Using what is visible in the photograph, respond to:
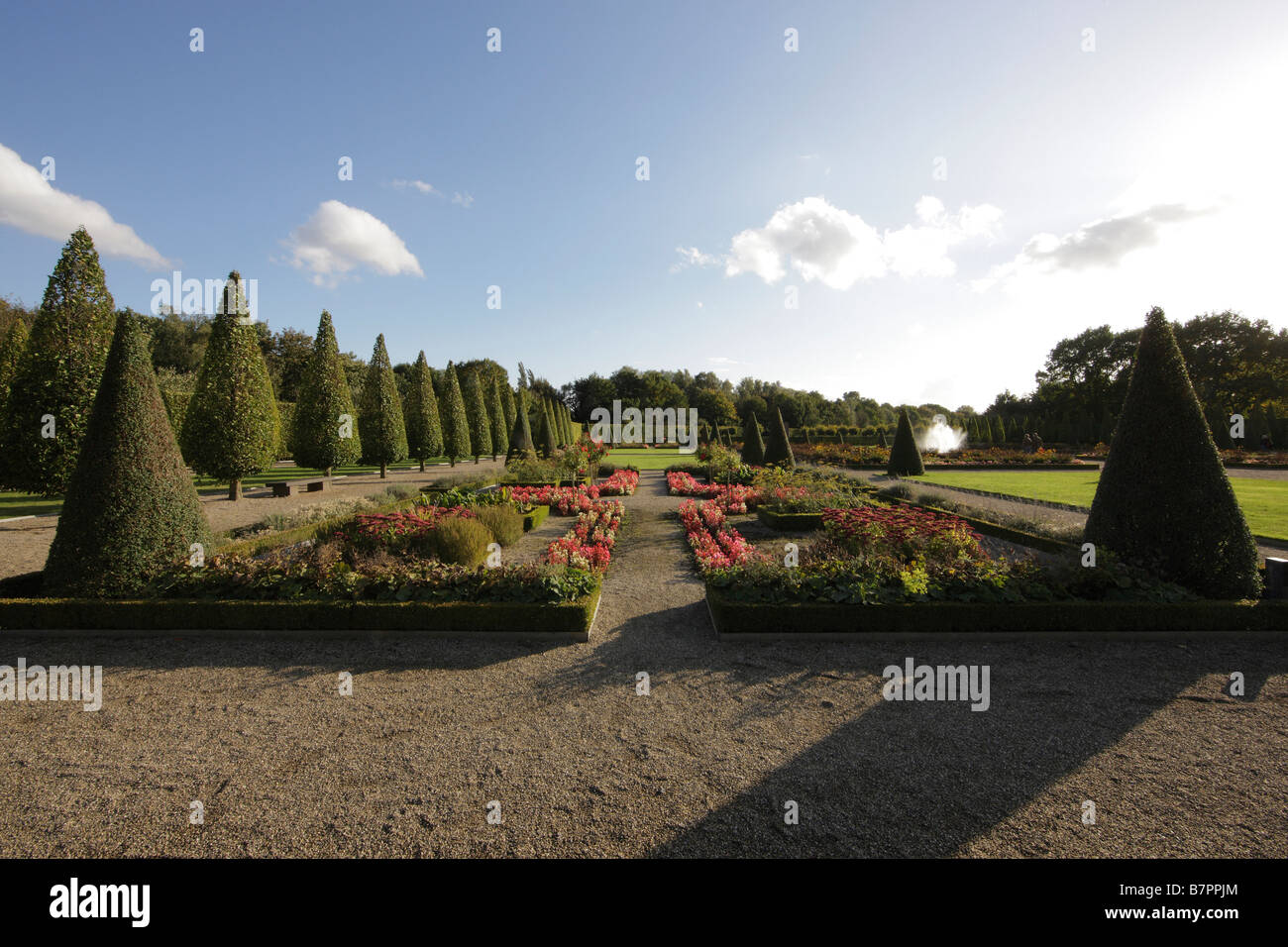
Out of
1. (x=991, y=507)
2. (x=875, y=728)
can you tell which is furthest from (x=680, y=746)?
(x=991, y=507)

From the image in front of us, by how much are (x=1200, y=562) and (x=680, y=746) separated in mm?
6979

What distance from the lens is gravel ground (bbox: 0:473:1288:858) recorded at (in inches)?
130

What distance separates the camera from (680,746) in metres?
4.24

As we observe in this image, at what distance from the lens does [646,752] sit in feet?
13.7

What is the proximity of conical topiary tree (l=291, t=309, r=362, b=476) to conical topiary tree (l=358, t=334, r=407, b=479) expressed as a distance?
8.42ft

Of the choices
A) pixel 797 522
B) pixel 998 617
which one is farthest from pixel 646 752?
pixel 797 522

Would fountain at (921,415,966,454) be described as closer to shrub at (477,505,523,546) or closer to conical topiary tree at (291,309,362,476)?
conical topiary tree at (291,309,362,476)

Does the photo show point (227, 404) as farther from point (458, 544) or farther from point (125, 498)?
point (458, 544)

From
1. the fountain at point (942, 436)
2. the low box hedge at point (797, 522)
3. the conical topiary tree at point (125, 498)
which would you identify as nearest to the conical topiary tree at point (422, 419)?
the conical topiary tree at point (125, 498)

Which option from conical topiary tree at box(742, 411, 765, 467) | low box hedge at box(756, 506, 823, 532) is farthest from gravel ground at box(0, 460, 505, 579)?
conical topiary tree at box(742, 411, 765, 467)

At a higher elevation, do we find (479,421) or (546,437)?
(479,421)

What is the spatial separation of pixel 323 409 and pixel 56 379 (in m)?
9.45
